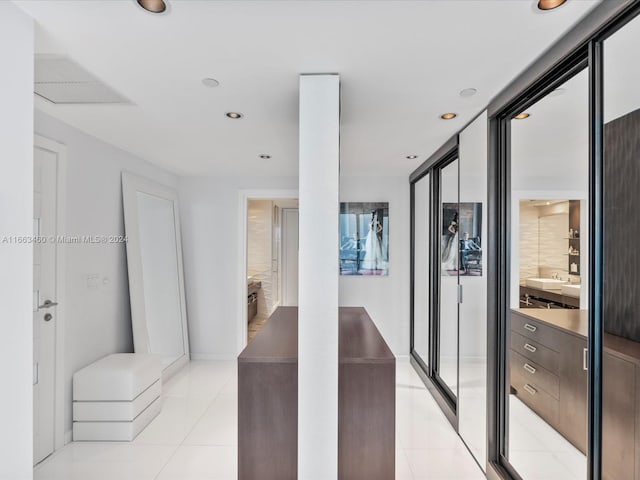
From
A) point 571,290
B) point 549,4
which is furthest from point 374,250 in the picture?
point 549,4

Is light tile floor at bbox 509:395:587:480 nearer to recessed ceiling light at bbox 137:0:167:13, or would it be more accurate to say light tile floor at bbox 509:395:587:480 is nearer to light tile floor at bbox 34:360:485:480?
light tile floor at bbox 34:360:485:480

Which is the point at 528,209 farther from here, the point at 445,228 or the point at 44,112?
the point at 44,112

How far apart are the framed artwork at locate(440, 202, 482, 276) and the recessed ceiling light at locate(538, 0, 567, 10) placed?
1.31 meters

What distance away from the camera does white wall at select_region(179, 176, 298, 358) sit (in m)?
4.69

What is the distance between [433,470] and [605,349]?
Result: 4.98ft

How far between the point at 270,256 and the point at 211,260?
8.55ft

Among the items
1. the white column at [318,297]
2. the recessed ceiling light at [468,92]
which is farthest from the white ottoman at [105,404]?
the recessed ceiling light at [468,92]

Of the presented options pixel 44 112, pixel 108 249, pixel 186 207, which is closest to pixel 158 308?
pixel 108 249

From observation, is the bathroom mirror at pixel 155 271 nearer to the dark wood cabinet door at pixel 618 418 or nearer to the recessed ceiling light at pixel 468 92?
the recessed ceiling light at pixel 468 92

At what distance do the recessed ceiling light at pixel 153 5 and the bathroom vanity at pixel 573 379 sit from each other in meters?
2.04

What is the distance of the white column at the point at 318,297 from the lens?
1810mm

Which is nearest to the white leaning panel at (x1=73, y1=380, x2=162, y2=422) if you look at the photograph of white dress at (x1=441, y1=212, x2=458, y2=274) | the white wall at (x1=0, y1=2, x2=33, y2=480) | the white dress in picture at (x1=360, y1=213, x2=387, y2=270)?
the white wall at (x1=0, y1=2, x2=33, y2=480)

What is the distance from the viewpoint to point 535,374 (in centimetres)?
189

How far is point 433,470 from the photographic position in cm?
239
